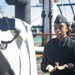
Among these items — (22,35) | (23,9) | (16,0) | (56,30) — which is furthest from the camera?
(23,9)

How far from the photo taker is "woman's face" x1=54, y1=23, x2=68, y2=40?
3547mm

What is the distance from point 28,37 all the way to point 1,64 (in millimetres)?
386

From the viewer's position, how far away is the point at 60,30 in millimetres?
3551

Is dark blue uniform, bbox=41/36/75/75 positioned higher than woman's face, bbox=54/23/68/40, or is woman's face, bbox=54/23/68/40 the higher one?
woman's face, bbox=54/23/68/40

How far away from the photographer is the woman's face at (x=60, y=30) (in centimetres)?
355

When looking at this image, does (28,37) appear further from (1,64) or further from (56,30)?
(56,30)

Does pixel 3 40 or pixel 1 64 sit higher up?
pixel 3 40

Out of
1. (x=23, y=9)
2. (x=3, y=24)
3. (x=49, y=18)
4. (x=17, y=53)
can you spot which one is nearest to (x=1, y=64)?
(x=17, y=53)

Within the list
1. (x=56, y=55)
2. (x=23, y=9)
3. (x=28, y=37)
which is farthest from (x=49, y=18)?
(x=28, y=37)

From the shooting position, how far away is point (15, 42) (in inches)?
87.6

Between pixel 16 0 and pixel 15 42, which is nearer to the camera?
pixel 15 42

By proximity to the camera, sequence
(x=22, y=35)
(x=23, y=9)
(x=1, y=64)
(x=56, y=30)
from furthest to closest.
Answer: (x=23, y=9) → (x=56, y=30) → (x=22, y=35) → (x=1, y=64)

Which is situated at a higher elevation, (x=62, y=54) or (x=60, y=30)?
(x=60, y=30)

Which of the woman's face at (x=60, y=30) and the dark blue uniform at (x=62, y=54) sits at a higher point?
the woman's face at (x=60, y=30)
